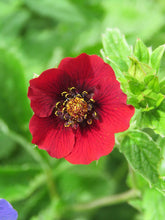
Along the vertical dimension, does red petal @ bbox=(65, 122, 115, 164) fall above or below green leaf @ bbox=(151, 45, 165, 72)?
below

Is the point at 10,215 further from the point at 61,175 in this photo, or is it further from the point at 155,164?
the point at 61,175

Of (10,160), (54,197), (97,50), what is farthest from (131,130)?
(10,160)

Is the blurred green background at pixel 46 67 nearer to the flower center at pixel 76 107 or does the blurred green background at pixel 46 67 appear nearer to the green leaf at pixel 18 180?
the green leaf at pixel 18 180

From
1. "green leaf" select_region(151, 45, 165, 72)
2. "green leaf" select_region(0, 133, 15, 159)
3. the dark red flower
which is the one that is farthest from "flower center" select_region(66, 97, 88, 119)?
"green leaf" select_region(0, 133, 15, 159)

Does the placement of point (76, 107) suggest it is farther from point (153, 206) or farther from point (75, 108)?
point (153, 206)

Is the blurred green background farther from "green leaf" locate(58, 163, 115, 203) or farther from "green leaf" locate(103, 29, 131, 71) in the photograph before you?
"green leaf" locate(103, 29, 131, 71)

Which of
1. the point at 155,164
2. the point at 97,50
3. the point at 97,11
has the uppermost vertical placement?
the point at 97,11
